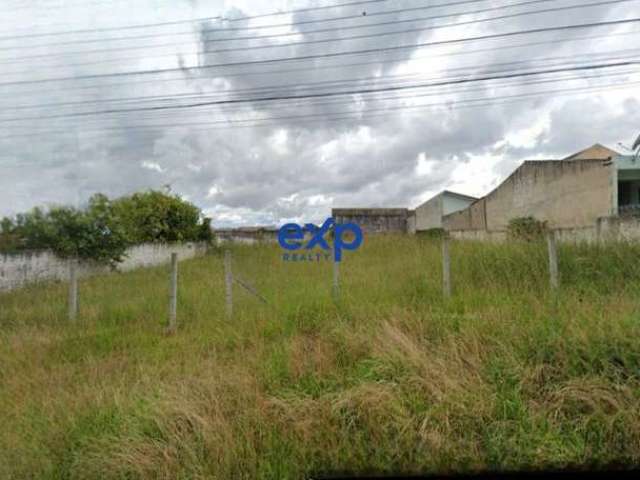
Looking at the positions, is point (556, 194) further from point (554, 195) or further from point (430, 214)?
point (430, 214)

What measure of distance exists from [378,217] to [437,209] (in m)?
5.58

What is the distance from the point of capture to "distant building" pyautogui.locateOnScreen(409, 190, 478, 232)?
27875 mm

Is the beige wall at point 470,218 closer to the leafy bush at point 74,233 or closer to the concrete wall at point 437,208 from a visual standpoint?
the concrete wall at point 437,208

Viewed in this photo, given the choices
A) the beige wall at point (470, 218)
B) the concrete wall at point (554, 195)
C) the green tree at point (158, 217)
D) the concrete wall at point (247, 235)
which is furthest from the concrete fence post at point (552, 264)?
the concrete wall at point (247, 235)

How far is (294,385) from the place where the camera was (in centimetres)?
259

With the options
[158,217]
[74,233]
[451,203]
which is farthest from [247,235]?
[451,203]

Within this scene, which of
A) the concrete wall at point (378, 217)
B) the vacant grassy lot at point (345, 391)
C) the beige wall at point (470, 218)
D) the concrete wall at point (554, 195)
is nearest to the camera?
the vacant grassy lot at point (345, 391)

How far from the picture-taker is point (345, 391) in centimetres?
239

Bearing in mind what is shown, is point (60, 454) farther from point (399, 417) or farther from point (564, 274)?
point (564, 274)

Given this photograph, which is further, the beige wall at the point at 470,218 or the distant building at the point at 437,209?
the distant building at the point at 437,209

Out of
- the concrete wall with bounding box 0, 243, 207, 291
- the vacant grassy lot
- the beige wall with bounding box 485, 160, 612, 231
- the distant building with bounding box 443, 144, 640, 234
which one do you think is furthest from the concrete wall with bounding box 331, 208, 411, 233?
the vacant grassy lot

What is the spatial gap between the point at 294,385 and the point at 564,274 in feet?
13.8

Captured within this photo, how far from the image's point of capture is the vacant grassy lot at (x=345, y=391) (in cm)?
202

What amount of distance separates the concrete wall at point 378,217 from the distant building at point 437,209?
131 centimetres
